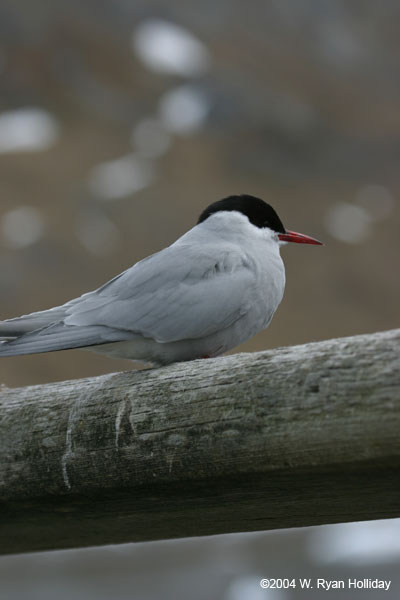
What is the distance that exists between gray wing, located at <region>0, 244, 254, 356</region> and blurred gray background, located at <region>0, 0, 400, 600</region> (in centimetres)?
1153

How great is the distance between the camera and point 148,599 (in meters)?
5.42

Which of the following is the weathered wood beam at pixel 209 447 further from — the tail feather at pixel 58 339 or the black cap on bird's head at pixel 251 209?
the black cap on bird's head at pixel 251 209

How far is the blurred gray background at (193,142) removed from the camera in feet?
61.5

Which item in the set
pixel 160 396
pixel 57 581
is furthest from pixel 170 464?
pixel 57 581

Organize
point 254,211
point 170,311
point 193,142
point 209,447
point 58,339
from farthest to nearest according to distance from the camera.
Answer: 1. point 193,142
2. point 254,211
3. point 170,311
4. point 58,339
5. point 209,447

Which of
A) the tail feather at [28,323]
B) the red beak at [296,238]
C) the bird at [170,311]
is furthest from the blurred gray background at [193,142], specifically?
the tail feather at [28,323]

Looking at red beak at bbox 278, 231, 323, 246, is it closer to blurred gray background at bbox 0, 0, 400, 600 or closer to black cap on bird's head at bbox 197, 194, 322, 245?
black cap on bird's head at bbox 197, 194, 322, 245

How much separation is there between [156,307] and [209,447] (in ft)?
2.59

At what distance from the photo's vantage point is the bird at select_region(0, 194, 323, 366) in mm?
2041

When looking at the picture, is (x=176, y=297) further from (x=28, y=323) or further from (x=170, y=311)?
(x=28, y=323)

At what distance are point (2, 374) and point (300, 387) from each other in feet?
43.0

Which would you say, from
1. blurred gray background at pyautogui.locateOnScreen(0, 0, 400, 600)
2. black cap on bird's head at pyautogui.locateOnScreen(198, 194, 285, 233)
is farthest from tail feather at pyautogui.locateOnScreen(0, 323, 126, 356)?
blurred gray background at pyautogui.locateOnScreen(0, 0, 400, 600)

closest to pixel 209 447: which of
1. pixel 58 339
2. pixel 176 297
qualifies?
pixel 58 339

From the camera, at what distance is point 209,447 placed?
1.39m
